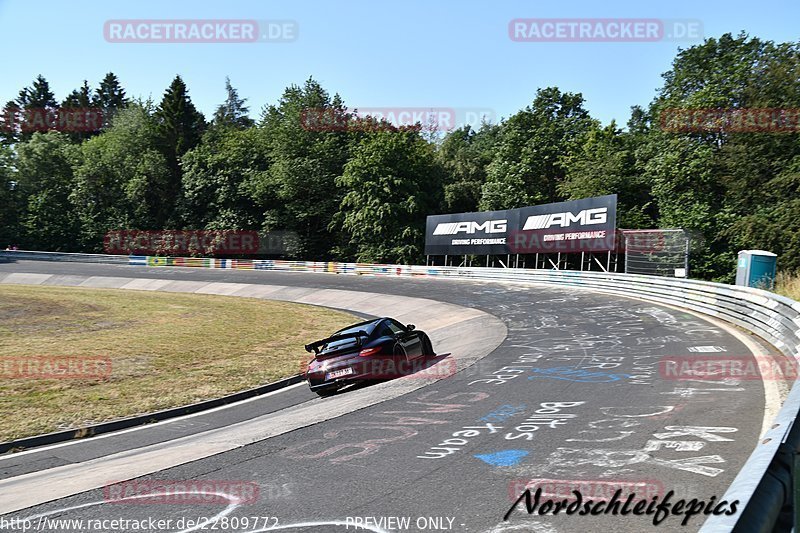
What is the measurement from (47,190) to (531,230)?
5818cm

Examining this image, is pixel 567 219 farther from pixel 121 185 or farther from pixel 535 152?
pixel 121 185

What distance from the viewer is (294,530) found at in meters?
5.29

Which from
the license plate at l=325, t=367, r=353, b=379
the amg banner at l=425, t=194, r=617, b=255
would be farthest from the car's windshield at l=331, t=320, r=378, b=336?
the amg banner at l=425, t=194, r=617, b=255

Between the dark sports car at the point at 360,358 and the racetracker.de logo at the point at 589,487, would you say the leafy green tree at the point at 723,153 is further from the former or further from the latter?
Result: the racetracker.de logo at the point at 589,487

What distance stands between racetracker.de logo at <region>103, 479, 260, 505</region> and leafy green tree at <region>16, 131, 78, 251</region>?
68.9 metres

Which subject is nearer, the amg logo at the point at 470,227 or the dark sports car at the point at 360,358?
the dark sports car at the point at 360,358

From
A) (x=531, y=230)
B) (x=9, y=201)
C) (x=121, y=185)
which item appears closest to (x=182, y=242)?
(x=121, y=185)

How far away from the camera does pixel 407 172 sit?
58000 mm

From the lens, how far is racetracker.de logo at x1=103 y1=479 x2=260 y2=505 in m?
6.23

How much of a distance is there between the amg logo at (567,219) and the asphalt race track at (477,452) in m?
18.3

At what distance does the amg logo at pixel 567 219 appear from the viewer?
32.0 metres

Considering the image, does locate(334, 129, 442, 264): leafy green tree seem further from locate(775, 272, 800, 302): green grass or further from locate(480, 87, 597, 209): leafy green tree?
locate(775, 272, 800, 302): green grass

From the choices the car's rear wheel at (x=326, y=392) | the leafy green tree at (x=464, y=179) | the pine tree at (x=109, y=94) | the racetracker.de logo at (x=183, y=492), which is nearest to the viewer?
the racetracker.de logo at (x=183, y=492)

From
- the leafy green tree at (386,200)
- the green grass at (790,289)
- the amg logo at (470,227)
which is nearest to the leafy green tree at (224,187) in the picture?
the leafy green tree at (386,200)
